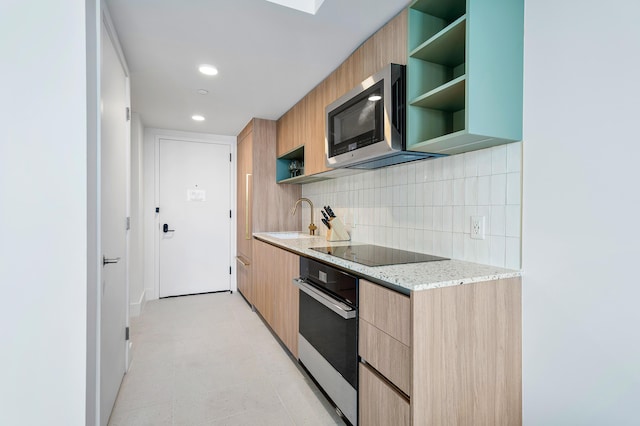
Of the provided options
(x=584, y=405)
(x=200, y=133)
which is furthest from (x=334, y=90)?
(x=200, y=133)

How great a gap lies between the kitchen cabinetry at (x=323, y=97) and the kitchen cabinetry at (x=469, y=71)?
0.38ft

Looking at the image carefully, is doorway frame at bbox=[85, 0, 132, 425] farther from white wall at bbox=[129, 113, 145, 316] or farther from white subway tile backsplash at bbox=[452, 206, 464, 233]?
white wall at bbox=[129, 113, 145, 316]

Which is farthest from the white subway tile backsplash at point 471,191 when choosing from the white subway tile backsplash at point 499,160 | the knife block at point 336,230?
the knife block at point 336,230

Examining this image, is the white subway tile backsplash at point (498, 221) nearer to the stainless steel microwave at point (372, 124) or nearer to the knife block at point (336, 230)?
the stainless steel microwave at point (372, 124)

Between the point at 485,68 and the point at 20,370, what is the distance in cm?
209

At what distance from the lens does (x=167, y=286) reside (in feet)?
13.5

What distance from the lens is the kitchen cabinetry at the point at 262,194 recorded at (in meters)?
3.53

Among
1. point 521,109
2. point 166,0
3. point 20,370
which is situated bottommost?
point 20,370

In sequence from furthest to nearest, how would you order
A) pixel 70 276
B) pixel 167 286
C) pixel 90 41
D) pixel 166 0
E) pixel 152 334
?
pixel 167 286, pixel 152 334, pixel 166 0, pixel 90 41, pixel 70 276

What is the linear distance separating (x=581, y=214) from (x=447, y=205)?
0.61m

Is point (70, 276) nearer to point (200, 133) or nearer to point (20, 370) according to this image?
point (20, 370)

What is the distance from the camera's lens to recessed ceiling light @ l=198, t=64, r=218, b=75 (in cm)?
229

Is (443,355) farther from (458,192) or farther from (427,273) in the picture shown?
(458,192)

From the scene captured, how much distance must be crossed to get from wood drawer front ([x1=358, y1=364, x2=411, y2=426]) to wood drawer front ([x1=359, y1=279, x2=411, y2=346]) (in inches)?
8.9
